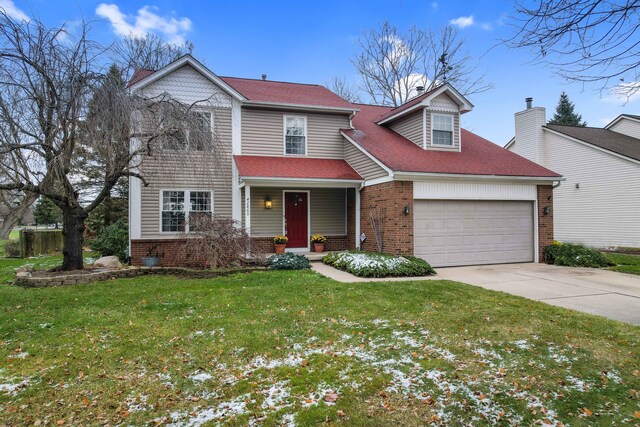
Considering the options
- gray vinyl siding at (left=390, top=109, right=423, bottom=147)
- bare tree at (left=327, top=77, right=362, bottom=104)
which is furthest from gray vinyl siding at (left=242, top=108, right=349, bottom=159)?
bare tree at (left=327, top=77, right=362, bottom=104)

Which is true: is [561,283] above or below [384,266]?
below

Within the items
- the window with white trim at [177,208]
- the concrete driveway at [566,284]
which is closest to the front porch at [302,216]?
the window with white trim at [177,208]

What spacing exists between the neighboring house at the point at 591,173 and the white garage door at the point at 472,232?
22.7 feet

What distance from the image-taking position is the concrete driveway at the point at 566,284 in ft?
22.5

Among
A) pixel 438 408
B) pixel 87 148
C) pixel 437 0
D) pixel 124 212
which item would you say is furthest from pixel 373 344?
pixel 124 212

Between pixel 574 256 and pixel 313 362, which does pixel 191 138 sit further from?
pixel 574 256

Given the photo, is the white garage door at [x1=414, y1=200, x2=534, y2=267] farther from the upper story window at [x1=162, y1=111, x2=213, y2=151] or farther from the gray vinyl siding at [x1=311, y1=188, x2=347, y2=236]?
the upper story window at [x1=162, y1=111, x2=213, y2=151]

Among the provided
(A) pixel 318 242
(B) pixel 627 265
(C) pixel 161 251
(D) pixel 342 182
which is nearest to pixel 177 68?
(C) pixel 161 251

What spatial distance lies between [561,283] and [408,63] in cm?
2005

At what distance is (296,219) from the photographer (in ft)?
46.8

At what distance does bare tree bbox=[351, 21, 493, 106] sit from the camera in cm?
2452

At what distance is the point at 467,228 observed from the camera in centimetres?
1226

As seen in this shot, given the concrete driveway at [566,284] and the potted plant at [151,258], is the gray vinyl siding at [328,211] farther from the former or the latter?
the potted plant at [151,258]

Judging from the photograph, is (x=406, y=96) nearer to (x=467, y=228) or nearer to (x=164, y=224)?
(x=467, y=228)
